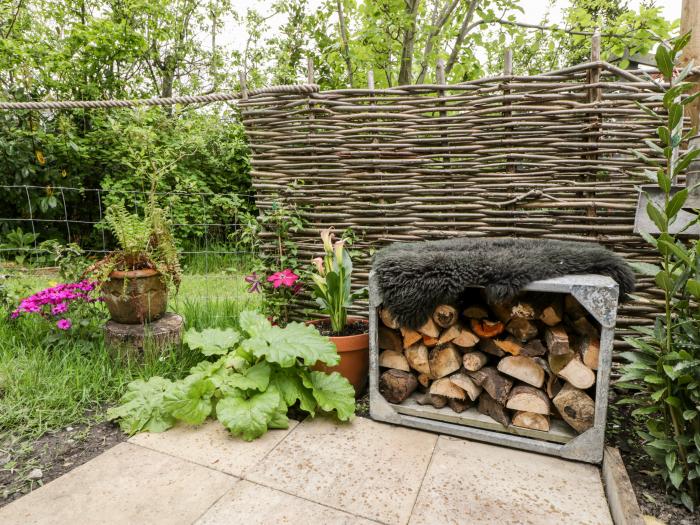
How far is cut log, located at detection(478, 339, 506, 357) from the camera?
1685 mm

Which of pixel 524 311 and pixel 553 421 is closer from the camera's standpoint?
pixel 524 311

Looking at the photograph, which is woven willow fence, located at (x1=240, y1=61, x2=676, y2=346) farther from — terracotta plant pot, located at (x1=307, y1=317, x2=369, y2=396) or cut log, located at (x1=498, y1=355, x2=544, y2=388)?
cut log, located at (x1=498, y1=355, x2=544, y2=388)

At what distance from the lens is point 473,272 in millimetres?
1552

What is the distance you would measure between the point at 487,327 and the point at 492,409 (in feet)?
1.09

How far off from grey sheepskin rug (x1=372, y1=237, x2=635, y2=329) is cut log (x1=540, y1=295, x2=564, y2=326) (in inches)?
5.1

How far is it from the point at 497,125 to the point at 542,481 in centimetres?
160

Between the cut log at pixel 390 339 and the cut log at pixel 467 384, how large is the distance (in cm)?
26

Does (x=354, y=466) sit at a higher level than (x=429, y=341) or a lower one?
lower

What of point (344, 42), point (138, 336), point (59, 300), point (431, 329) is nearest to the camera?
point (431, 329)

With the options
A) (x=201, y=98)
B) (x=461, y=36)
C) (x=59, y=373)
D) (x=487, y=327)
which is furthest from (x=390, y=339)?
(x=461, y=36)

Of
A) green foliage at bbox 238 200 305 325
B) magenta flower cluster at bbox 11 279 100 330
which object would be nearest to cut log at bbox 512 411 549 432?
green foliage at bbox 238 200 305 325

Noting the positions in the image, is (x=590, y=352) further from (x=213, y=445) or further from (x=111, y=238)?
(x=111, y=238)

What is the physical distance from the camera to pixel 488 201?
7.20ft

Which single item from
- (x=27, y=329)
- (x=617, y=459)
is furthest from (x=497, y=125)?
(x=27, y=329)
